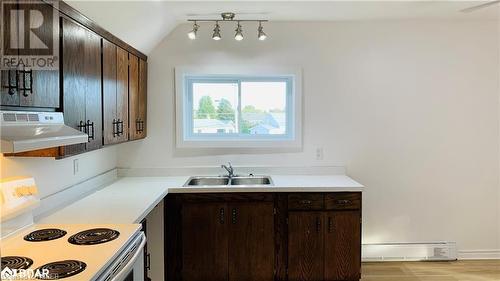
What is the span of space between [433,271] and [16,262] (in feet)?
11.1

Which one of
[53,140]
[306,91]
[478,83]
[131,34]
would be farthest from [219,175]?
[478,83]

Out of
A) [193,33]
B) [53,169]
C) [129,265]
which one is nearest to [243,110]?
[193,33]

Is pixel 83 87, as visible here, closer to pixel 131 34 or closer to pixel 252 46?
pixel 131 34

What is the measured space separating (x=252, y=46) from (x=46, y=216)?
2.35 m

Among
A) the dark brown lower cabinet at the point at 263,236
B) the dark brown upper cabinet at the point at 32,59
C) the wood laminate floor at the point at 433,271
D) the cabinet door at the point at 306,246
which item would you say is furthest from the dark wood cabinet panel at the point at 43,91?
the wood laminate floor at the point at 433,271

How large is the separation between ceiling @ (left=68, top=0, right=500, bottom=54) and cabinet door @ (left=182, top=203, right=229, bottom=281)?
1521mm

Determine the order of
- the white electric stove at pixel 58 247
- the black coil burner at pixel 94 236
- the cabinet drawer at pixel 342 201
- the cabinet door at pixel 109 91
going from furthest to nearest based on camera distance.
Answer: the cabinet drawer at pixel 342 201 → the cabinet door at pixel 109 91 → the black coil burner at pixel 94 236 → the white electric stove at pixel 58 247

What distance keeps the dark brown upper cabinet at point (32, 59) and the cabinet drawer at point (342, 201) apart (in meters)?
2.17

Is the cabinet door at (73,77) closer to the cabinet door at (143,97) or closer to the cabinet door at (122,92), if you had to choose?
the cabinet door at (122,92)

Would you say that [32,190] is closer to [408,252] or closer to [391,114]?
[391,114]

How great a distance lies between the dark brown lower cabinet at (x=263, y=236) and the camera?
3287 mm

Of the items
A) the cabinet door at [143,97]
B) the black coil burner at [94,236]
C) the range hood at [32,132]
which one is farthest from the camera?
the cabinet door at [143,97]

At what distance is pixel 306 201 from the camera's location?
3.29 m

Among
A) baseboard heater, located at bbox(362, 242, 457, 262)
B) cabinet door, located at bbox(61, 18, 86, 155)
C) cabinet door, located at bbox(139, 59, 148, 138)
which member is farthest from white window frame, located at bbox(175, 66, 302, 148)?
cabinet door, located at bbox(61, 18, 86, 155)
